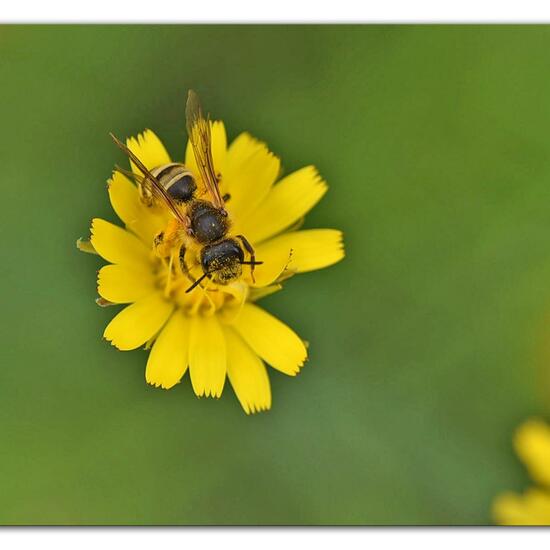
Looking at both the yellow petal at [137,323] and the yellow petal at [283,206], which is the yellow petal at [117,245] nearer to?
the yellow petal at [137,323]

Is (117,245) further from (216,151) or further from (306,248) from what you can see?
(306,248)

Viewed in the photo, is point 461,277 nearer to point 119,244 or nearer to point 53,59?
point 119,244

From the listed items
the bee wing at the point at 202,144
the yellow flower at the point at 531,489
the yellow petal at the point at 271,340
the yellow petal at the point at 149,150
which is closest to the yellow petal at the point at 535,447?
the yellow flower at the point at 531,489

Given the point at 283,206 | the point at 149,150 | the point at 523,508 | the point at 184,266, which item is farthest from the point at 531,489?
the point at 149,150

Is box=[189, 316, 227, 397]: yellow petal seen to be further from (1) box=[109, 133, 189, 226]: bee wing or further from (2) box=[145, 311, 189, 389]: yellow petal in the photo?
(1) box=[109, 133, 189, 226]: bee wing

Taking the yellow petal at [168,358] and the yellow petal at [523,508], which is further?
the yellow petal at [523,508]
